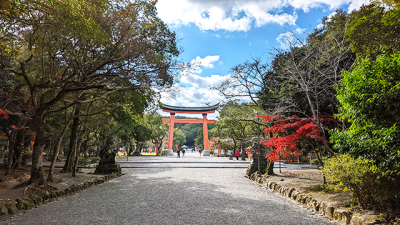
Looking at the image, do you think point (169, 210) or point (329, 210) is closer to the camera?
point (329, 210)

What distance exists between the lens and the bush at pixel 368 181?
11.8ft

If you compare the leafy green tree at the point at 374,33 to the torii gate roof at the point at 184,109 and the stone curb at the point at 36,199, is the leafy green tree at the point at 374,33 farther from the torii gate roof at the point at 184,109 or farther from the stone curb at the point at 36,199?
the torii gate roof at the point at 184,109

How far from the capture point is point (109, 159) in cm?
1050

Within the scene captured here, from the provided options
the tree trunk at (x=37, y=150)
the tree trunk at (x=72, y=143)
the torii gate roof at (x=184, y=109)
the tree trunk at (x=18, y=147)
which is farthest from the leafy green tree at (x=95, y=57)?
the torii gate roof at (x=184, y=109)

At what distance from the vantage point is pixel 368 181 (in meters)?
3.84

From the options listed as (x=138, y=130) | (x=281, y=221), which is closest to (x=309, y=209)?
(x=281, y=221)

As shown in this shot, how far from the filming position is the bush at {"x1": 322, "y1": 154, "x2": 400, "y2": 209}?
3.58m

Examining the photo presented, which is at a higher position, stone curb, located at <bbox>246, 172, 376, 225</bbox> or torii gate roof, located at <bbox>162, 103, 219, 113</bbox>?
torii gate roof, located at <bbox>162, 103, 219, 113</bbox>

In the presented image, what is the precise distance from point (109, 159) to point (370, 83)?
10.0 meters

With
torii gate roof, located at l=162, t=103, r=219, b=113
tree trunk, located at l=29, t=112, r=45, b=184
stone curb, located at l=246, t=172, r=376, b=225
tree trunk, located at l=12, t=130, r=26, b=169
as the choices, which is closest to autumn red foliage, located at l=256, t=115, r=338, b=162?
stone curb, located at l=246, t=172, r=376, b=225

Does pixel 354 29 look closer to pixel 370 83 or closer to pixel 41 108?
pixel 370 83

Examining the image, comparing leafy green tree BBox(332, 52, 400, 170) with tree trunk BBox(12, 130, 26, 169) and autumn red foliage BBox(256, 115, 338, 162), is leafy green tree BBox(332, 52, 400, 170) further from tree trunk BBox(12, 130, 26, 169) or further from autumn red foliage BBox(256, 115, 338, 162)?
tree trunk BBox(12, 130, 26, 169)

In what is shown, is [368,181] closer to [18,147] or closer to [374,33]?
[374,33]

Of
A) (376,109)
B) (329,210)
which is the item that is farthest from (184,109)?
(376,109)
